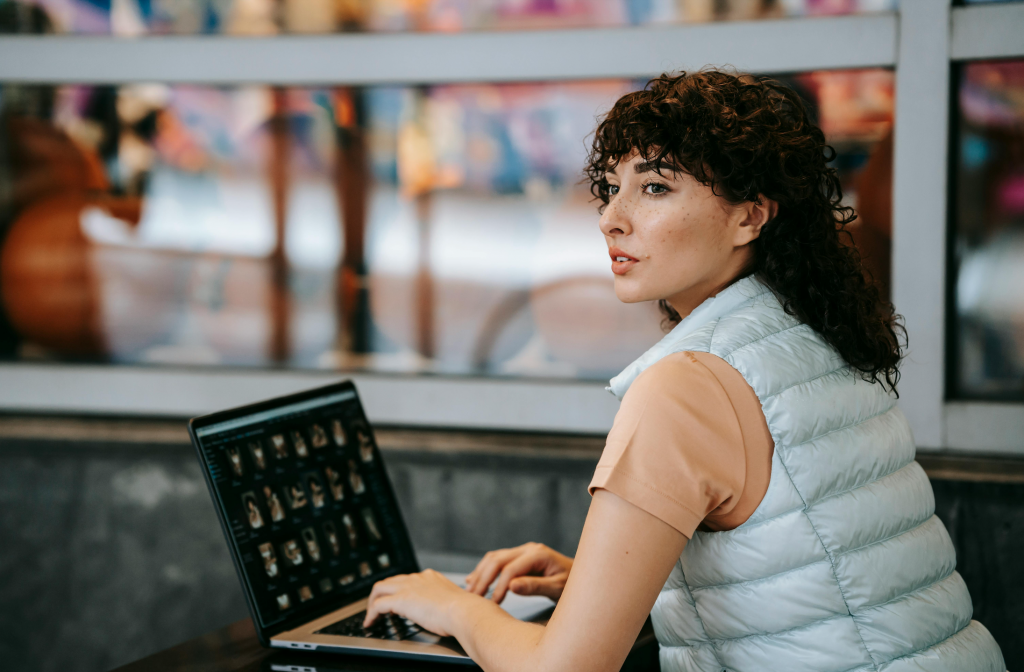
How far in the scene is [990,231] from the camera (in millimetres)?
1984

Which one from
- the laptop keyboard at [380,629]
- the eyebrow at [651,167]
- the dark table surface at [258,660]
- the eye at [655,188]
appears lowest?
the dark table surface at [258,660]

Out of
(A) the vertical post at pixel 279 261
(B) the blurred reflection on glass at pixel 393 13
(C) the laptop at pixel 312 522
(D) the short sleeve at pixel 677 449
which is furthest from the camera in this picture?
(A) the vertical post at pixel 279 261

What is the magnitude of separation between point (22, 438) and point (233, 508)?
1549 mm

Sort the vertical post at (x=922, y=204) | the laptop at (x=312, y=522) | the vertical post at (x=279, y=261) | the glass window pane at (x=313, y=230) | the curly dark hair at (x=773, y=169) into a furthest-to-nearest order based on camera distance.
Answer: the vertical post at (x=279, y=261)
the glass window pane at (x=313, y=230)
the vertical post at (x=922, y=204)
the laptop at (x=312, y=522)
the curly dark hair at (x=773, y=169)

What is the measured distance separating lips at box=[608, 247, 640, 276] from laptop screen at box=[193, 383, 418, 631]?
20.0 inches

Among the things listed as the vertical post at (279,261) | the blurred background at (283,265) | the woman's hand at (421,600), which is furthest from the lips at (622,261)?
the vertical post at (279,261)

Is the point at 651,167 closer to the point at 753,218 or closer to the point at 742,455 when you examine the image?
the point at 753,218

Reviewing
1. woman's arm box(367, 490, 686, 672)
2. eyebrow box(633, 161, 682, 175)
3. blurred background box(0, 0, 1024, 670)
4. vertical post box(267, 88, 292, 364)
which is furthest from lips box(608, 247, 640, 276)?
vertical post box(267, 88, 292, 364)

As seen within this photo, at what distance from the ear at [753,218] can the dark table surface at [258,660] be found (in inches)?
22.8

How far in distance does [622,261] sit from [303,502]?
23.1 inches

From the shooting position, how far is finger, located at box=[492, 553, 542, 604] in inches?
48.9

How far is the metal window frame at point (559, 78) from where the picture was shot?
1947 mm

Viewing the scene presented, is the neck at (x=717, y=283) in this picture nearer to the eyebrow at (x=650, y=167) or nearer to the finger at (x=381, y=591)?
the eyebrow at (x=650, y=167)

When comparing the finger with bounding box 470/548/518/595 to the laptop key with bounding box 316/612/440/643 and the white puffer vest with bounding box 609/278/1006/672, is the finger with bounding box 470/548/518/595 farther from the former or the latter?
the white puffer vest with bounding box 609/278/1006/672
